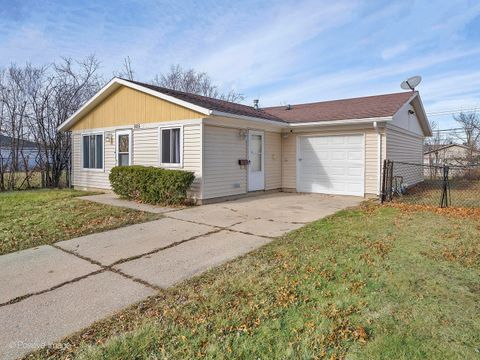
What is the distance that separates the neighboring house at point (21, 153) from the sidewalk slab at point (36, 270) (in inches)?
437

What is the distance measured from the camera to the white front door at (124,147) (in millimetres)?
11008

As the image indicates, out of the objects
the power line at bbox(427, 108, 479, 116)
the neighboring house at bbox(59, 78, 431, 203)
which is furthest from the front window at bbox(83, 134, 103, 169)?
the power line at bbox(427, 108, 479, 116)

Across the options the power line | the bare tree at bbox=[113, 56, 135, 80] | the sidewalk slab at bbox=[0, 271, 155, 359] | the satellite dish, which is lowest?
Answer: the sidewalk slab at bbox=[0, 271, 155, 359]

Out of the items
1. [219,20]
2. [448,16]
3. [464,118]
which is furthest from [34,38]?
[464,118]

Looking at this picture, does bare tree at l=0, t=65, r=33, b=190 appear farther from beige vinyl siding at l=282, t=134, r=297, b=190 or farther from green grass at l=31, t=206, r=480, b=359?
green grass at l=31, t=206, r=480, b=359

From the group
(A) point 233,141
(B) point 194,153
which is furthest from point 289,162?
(B) point 194,153

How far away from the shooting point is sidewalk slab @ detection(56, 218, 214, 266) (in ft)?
15.3

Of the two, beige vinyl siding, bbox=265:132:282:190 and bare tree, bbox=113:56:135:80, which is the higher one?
bare tree, bbox=113:56:135:80

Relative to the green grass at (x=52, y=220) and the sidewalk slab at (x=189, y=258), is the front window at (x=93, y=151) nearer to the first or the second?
the green grass at (x=52, y=220)

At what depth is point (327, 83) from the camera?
20.7 metres

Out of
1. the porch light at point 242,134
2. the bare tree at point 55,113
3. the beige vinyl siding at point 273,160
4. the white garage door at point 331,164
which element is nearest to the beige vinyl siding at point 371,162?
the white garage door at point 331,164

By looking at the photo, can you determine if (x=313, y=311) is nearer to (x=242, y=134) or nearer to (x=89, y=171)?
(x=242, y=134)

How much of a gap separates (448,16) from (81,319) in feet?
42.4

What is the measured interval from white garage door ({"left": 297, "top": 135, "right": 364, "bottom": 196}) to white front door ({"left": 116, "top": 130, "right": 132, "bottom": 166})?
603 centimetres
